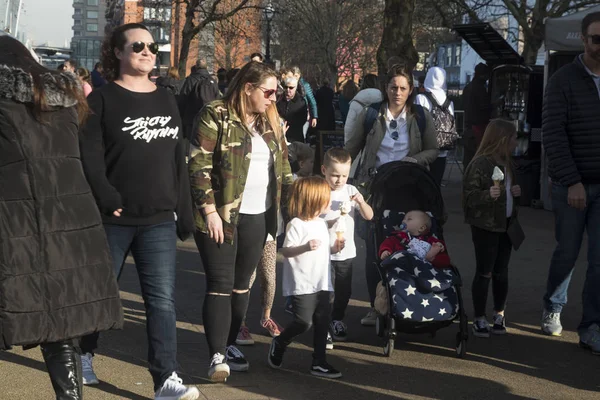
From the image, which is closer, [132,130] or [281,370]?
[132,130]

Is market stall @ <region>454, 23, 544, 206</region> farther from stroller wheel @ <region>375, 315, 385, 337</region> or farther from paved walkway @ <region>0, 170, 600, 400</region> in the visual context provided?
stroller wheel @ <region>375, 315, 385, 337</region>

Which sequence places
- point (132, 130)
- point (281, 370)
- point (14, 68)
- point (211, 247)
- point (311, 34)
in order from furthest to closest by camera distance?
point (311, 34), point (281, 370), point (211, 247), point (132, 130), point (14, 68)

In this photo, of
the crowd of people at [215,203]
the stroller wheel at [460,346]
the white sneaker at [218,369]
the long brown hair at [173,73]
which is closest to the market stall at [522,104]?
the long brown hair at [173,73]

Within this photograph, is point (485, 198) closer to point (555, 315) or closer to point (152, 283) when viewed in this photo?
point (555, 315)

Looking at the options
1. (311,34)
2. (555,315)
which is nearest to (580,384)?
(555,315)

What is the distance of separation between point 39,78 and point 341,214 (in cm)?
277

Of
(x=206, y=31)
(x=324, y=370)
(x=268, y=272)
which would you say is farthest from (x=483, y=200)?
(x=206, y=31)

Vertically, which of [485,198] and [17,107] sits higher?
[17,107]

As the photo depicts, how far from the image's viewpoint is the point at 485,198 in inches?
294

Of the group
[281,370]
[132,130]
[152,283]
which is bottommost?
[281,370]

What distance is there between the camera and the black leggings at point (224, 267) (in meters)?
6.01

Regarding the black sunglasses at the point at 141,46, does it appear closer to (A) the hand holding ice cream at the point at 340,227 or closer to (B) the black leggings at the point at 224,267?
(B) the black leggings at the point at 224,267

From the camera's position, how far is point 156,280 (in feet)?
18.4

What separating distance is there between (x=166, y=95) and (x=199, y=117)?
0.44m
